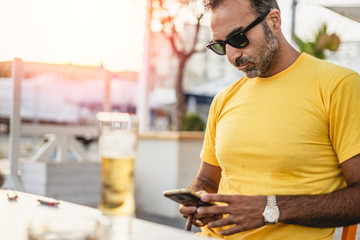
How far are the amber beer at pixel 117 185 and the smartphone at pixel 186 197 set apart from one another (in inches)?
12.7

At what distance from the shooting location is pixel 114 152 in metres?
1.05

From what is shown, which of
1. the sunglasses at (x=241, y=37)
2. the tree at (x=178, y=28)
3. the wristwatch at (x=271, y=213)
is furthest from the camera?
the tree at (x=178, y=28)

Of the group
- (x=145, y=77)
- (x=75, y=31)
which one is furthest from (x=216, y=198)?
(x=145, y=77)

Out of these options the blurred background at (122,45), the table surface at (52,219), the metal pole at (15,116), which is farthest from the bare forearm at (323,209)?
the metal pole at (15,116)

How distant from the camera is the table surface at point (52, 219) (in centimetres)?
108

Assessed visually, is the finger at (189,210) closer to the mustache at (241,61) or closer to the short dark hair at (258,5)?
the mustache at (241,61)

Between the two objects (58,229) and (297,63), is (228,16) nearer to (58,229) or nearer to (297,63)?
(297,63)

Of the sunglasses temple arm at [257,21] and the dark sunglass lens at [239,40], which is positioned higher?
the sunglasses temple arm at [257,21]

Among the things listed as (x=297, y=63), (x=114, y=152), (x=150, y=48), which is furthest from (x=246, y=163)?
(x=150, y=48)

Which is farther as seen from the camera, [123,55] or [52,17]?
[123,55]

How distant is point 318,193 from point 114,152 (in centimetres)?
83

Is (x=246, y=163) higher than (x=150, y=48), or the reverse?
(x=150, y=48)

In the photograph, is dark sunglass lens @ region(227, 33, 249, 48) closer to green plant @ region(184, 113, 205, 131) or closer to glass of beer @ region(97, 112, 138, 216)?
glass of beer @ region(97, 112, 138, 216)

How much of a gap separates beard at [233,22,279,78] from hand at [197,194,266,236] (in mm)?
510
